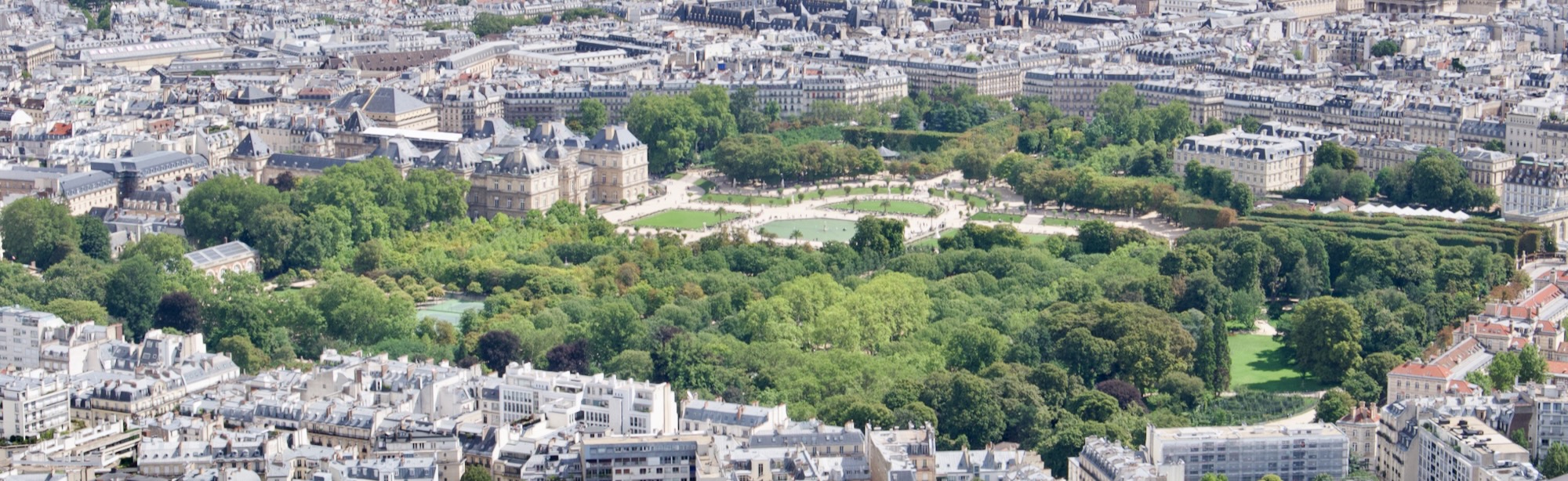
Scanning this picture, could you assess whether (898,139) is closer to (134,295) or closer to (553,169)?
(553,169)

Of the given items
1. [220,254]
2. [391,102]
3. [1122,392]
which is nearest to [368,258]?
[220,254]

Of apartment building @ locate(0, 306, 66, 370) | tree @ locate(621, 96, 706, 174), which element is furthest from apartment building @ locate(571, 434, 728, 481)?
tree @ locate(621, 96, 706, 174)

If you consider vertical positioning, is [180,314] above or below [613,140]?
below

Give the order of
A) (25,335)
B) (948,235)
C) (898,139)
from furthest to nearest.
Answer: (898,139) → (948,235) → (25,335)

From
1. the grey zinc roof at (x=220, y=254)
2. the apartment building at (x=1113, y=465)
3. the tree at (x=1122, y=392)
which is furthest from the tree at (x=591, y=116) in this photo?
the apartment building at (x=1113, y=465)

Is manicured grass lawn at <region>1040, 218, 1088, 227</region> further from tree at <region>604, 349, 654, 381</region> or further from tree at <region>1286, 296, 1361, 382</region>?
tree at <region>604, 349, 654, 381</region>

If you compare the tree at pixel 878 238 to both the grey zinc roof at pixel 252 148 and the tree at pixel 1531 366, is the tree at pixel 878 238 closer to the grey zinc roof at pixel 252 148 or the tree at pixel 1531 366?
the grey zinc roof at pixel 252 148

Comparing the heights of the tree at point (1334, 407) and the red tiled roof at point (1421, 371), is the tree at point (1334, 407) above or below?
below
